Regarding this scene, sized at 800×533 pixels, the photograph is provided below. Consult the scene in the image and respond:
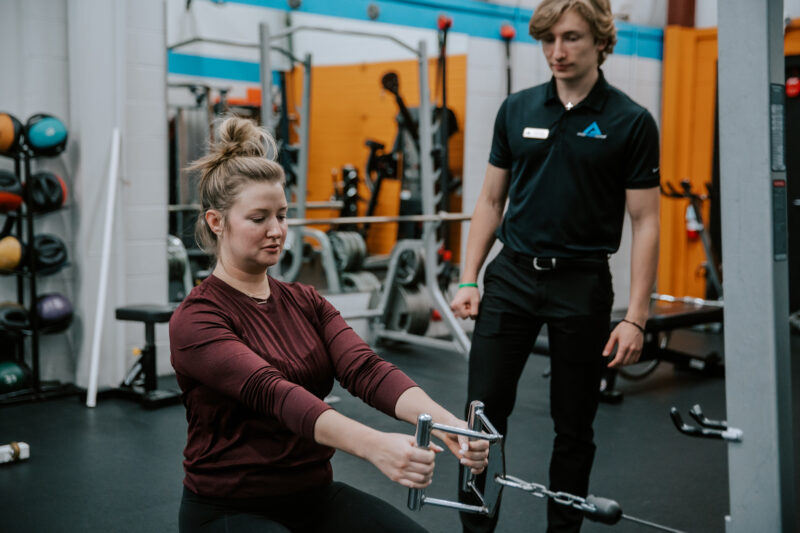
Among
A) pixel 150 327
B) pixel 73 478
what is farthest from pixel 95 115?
pixel 73 478

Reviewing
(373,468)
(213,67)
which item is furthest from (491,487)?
(213,67)

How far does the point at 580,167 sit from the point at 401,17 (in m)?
3.79

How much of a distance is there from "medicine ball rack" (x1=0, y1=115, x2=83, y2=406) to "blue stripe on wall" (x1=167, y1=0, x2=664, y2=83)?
1.30 meters

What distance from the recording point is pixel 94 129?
4125 mm

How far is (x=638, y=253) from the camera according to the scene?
195 centimetres

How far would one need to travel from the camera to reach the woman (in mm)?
1292

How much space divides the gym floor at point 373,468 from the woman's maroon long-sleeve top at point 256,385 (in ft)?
4.18

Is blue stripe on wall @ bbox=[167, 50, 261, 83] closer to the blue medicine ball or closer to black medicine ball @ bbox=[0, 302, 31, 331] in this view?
the blue medicine ball

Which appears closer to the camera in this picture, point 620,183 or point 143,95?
point 620,183

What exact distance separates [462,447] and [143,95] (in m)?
3.64

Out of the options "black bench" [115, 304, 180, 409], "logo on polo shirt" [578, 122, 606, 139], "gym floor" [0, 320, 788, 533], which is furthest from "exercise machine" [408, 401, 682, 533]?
"black bench" [115, 304, 180, 409]

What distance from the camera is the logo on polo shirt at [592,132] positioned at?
1.87 m

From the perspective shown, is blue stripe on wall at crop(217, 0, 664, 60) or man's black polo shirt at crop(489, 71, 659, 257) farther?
blue stripe on wall at crop(217, 0, 664, 60)

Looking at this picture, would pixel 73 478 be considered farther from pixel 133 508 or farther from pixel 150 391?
pixel 150 391
